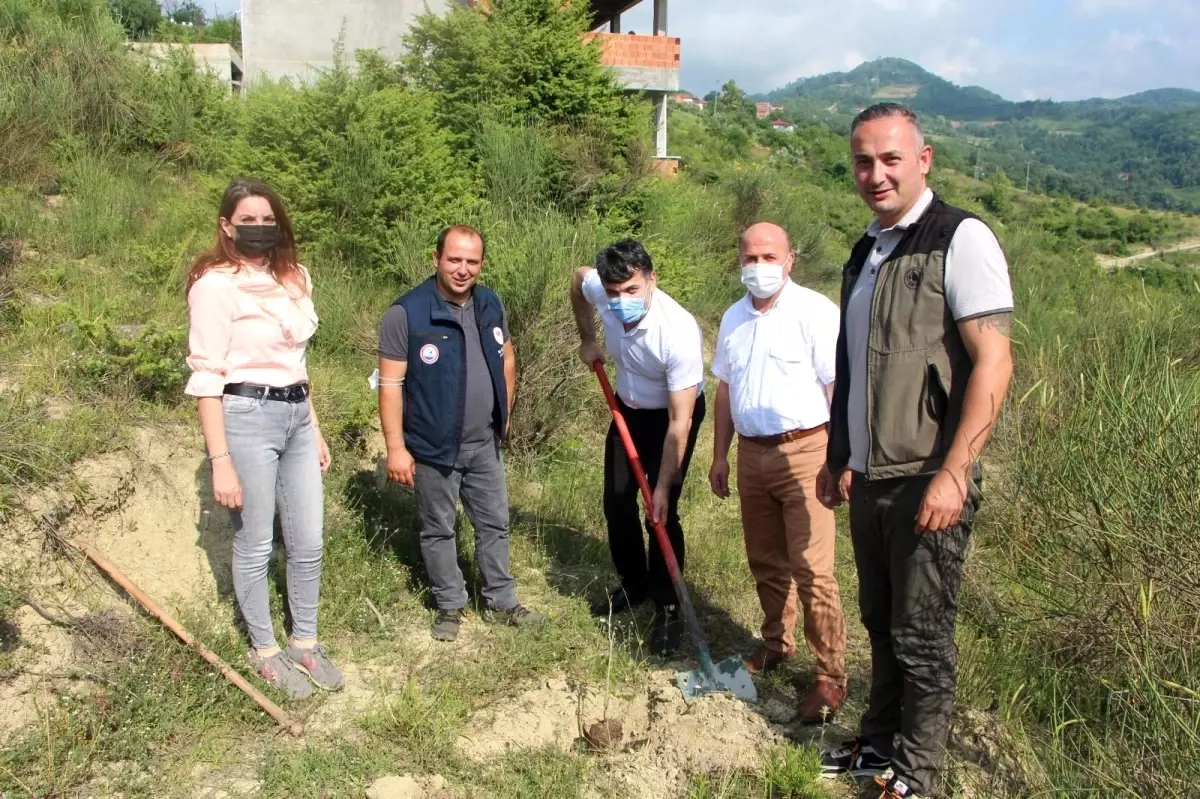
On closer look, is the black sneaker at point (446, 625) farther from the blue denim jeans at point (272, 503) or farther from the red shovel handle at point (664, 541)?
the red shovel handle at point (664, 541)

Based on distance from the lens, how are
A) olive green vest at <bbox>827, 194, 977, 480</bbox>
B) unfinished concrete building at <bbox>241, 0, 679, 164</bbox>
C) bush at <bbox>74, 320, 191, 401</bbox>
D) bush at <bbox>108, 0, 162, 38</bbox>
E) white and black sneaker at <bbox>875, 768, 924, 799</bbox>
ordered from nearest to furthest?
olive green vest at <bbox>827, 194, 977, 480</bbox> → white and black sneaker at <bbox>875, 768, 924, 799</bbox> → bush at <bbox>74, 320, 191, 401</bbox> → bush at <bbox>108, 0, 162, 38</bbox> → unfinished concrete building at <bbox>241, 0, 679, 164</bbox>

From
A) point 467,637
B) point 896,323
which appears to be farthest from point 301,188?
point 896,323

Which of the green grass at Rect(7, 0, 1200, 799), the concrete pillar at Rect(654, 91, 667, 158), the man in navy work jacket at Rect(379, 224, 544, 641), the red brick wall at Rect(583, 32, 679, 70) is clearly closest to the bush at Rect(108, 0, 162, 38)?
the green grass at Rect(7, 0, 1200, 799)

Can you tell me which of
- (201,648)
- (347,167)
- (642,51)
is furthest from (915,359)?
(642,51)

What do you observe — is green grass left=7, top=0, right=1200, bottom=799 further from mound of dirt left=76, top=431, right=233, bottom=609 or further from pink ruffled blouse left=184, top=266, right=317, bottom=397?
pink ruffled blouse left=184, top=266, right=317, bottom=397

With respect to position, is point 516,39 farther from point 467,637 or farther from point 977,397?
point 977,397

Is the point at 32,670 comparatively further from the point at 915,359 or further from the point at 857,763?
the point at 915,359

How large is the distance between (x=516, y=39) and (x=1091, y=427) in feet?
27.3

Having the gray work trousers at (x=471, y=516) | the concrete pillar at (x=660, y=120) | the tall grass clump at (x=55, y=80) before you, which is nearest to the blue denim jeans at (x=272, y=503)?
the gray work trousers at (x=471, y=516)

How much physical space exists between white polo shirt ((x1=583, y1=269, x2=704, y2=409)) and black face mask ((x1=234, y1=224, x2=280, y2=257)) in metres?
1.36

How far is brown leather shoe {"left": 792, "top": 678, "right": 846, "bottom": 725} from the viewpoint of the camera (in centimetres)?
321

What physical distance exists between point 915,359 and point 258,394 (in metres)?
2.15

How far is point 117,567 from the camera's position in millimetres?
3641

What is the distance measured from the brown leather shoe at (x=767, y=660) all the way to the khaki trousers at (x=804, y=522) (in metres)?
0.31
